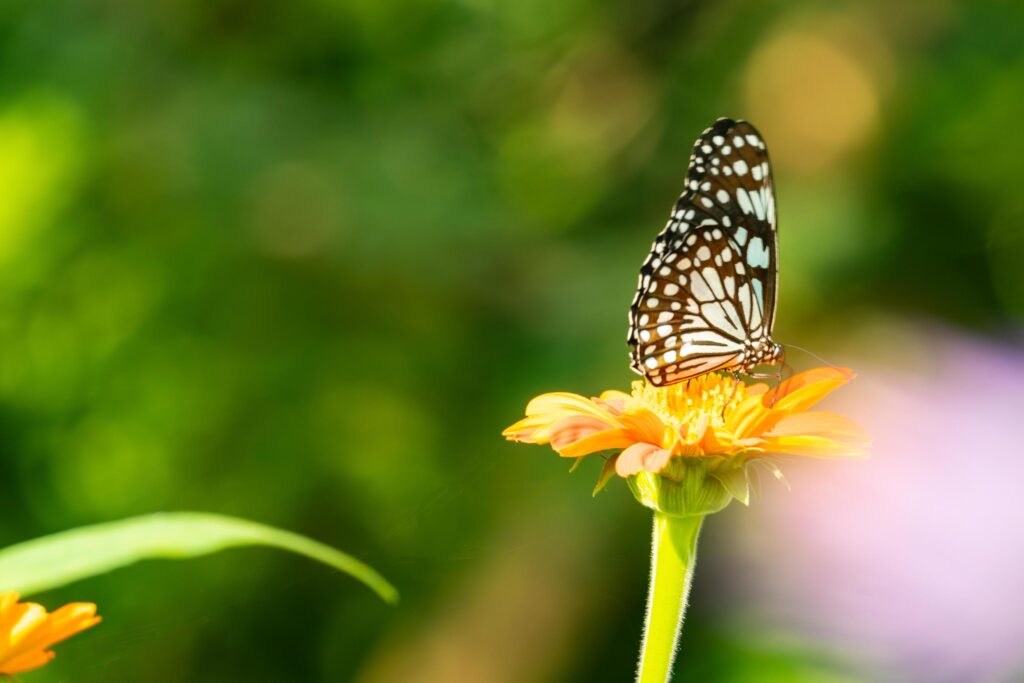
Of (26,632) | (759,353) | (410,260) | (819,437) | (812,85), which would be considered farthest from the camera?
(812,85)

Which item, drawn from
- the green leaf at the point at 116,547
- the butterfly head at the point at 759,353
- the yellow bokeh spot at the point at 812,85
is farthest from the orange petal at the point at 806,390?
the yellow bokeh spot at the point at 812,85

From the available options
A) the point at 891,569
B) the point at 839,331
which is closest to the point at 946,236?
the point at 839,331

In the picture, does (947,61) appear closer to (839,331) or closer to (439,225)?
(839,331)

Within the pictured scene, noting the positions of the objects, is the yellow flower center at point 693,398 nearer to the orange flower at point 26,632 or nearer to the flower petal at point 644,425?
the flower petal at point 644,425

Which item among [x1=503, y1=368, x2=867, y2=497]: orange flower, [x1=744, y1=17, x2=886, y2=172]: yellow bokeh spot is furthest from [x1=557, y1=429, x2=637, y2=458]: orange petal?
[x1=744, y1=17, x2=886, y2=172]: yellow bokeh spot

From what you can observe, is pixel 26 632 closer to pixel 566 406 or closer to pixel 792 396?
pixel 566 406

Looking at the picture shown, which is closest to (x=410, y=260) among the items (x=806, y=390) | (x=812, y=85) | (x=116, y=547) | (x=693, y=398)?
(x=812, y=85)
